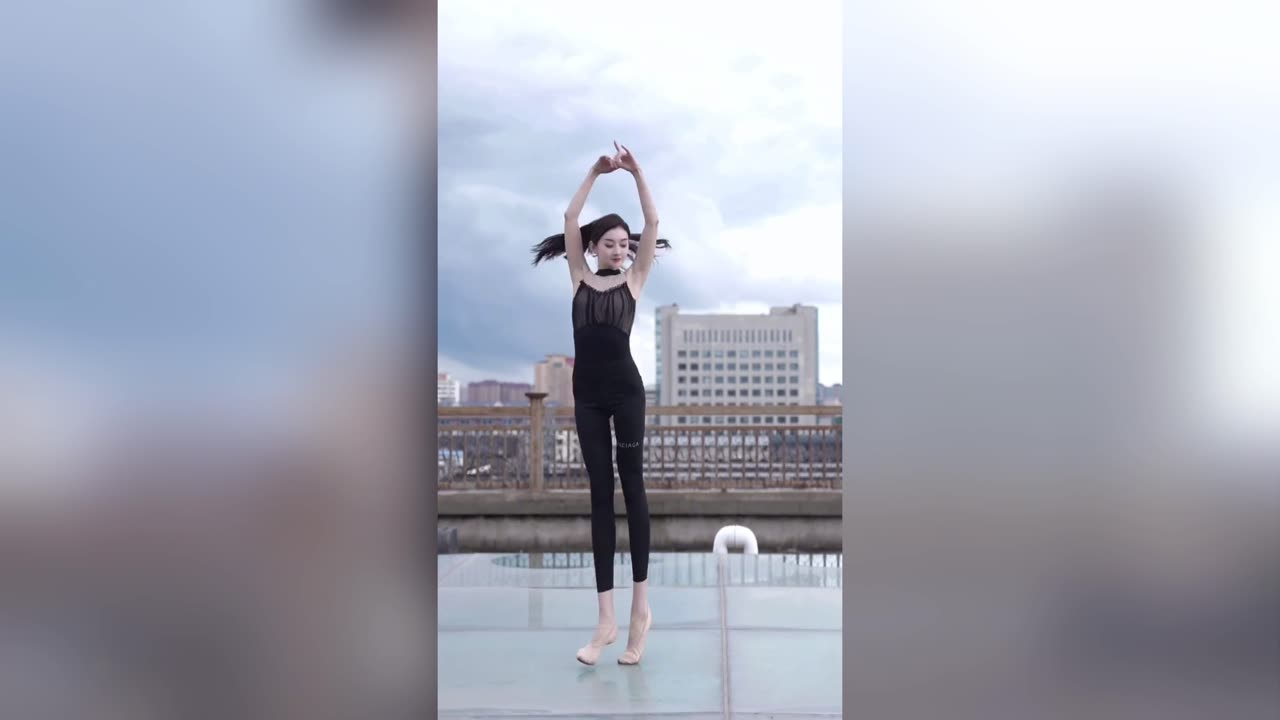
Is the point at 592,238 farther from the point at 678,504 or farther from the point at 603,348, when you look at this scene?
the point at 678,504

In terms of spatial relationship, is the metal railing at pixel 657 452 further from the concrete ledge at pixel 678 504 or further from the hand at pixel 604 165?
the hand at pixel 604 165

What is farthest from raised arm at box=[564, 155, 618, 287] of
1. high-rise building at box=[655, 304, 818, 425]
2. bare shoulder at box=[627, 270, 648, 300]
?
high-rise building at box=[655, 304, 818, 425]

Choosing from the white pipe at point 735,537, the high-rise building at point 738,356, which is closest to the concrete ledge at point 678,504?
the white pipe at point 735,537

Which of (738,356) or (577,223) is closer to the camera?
(577,223)

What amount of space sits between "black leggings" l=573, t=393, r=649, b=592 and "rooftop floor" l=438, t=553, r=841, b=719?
28 cm

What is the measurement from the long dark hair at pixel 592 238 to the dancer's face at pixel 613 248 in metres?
0.02

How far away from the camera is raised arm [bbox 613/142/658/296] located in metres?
2.32

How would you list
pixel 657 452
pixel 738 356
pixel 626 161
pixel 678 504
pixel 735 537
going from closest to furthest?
pixel 626 161, pixel 735 537, pixel 678 504, pixel 657 452, pixel 738 356

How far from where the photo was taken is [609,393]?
2402mm

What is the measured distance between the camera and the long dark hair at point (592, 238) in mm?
2508

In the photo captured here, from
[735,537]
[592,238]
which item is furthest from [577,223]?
[735,537]

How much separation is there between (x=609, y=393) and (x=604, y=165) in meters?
0.63
